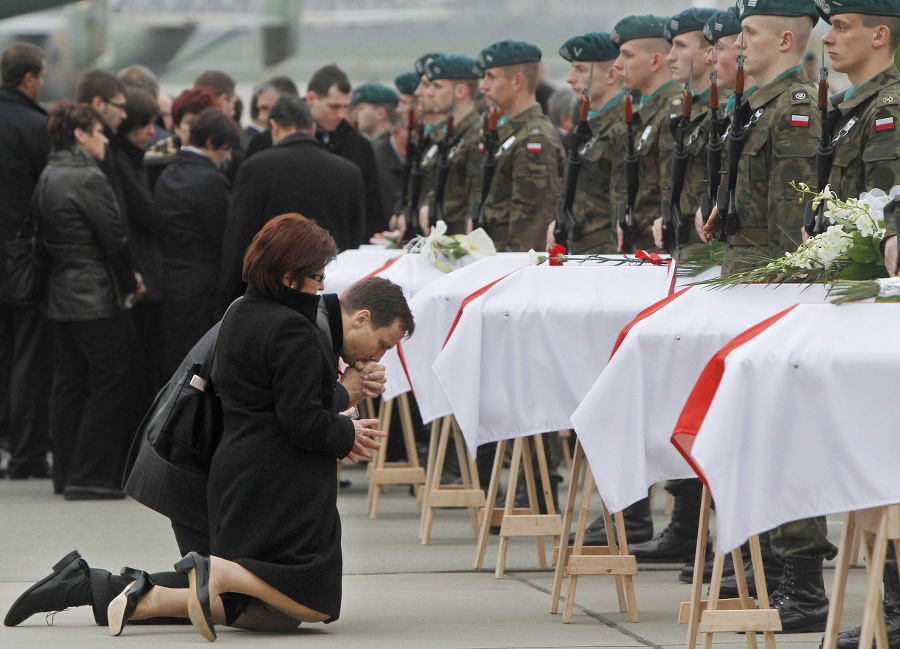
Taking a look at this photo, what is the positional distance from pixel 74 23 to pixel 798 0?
19.9 metres

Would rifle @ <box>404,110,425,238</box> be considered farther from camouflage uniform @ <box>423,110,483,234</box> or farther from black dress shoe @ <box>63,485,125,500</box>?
black dress shoe @ <box>63,485,125,500</box>

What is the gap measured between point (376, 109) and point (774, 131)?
727 cm

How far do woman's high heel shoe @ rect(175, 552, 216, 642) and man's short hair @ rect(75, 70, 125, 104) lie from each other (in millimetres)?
4856

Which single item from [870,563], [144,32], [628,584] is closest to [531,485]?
[628,584]

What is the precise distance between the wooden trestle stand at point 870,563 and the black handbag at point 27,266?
537cm

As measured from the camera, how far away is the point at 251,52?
26.8 metres

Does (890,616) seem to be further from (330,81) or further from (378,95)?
(378,95)

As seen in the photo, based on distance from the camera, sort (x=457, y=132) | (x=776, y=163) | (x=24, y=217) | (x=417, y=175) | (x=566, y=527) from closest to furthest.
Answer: (x=566, y=527) → (x=776, y=163) → (x=457, y=132) → (x=24, y=217) → (x=417, y=175)

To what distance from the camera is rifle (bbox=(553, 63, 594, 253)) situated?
275 inches

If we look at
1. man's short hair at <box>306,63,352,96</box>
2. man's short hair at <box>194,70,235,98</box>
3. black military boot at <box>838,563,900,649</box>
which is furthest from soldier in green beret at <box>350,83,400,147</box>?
black military boot at <box>838,563,900,649</box>

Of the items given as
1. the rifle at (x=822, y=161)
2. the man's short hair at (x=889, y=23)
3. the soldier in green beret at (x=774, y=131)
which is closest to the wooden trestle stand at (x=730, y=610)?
the soldier in green beret at (x=774, y=131)

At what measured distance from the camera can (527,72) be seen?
7.85 meters

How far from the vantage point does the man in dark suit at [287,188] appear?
7.77 m

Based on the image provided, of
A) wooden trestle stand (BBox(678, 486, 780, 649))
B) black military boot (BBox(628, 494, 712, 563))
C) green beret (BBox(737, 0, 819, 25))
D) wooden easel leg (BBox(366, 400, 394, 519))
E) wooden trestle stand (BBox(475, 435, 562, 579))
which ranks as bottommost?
wooden easel leg (BBox(366, 400, 394, 519))
